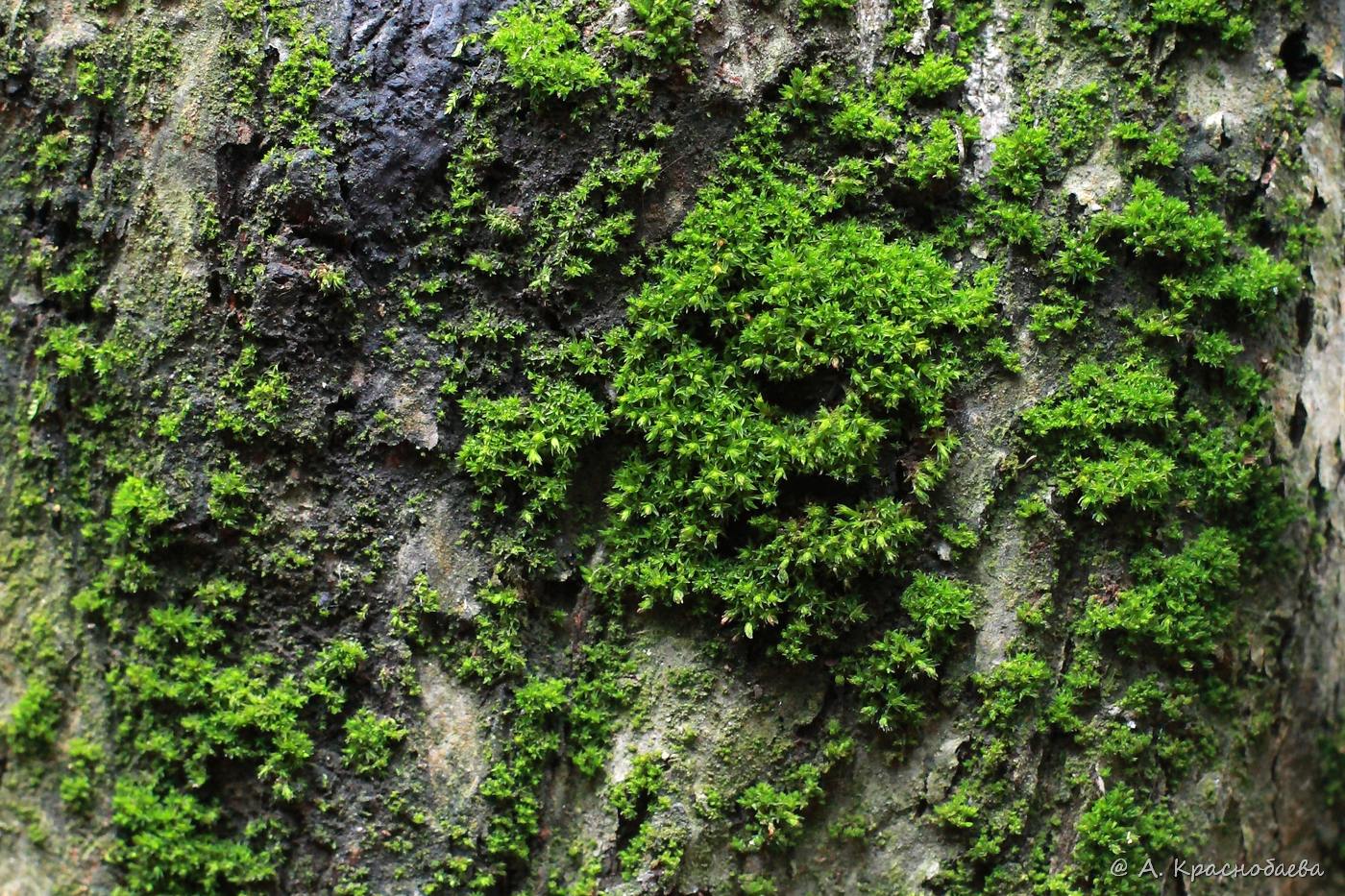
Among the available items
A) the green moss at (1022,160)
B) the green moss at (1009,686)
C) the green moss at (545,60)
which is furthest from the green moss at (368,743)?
the green moss at (1022,160)

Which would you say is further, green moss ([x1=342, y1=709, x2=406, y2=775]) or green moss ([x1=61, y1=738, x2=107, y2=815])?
green moss ([x1=342, y1=709, x2=406, y2=775])

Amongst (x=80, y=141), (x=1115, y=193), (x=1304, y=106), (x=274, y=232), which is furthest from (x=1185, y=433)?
(x=80, y=141)

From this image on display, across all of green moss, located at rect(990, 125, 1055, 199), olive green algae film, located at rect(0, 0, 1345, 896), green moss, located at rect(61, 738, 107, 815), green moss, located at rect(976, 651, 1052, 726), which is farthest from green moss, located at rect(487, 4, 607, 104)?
green moss, located at rect(61, 738, 107, 815)

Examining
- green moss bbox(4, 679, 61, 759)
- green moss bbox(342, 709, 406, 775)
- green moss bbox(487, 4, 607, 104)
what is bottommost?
green moss bbox(342, 709, 406, 775)

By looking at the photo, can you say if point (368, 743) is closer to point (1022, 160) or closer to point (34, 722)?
point (34, 722)

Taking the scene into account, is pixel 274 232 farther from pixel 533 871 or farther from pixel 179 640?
pixel 533 871

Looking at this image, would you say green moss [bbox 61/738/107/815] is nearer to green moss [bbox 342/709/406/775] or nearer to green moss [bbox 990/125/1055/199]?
green moss [bbox 342/709/406/775]

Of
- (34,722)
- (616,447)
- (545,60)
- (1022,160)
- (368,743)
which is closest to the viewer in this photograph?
(34,722)

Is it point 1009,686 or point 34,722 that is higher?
point 34,722

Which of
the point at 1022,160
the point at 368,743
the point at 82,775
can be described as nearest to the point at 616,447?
the point at 368,743
